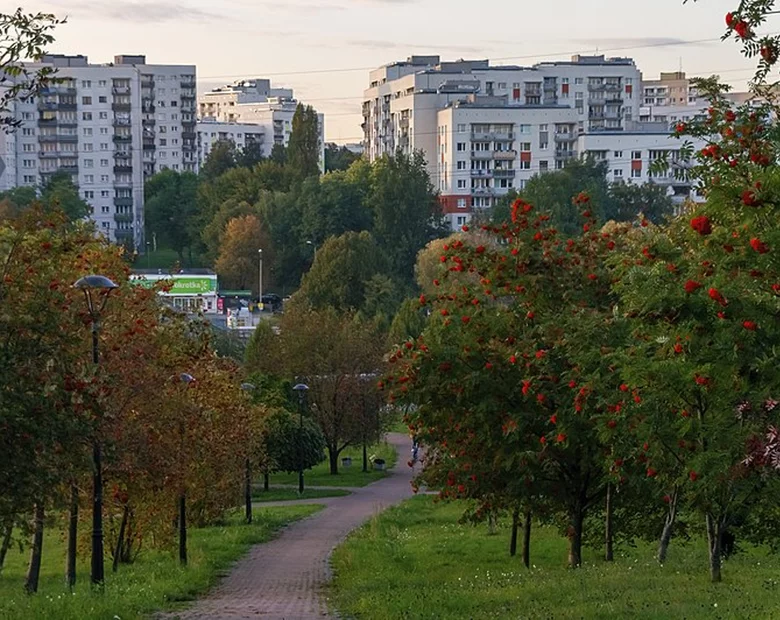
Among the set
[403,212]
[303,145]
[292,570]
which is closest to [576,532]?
[292,570]

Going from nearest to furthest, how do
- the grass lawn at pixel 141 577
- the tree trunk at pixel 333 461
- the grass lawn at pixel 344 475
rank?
the grass lawn at pixel 141 577, the grass lawn at pixel 344 475, the tree trunk at pixel 333 461

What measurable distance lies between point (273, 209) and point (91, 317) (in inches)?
4532

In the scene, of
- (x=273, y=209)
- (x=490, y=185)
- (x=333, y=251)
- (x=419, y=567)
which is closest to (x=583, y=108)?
(x=490, y=185)

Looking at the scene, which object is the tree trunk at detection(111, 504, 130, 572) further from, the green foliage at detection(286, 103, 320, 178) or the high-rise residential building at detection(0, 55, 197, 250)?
the high-rise residential building at detection(0, 55, 197, 250)

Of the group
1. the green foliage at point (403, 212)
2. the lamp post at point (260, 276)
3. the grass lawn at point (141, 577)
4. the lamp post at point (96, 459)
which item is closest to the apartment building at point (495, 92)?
the green foliage at point (403, 212)

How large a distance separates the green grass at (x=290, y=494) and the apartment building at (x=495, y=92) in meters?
103

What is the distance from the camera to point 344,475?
66.7m

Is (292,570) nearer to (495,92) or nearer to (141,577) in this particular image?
(141,577)

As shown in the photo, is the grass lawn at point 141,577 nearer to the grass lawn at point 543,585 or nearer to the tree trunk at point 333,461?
the grass lawn at point 543,585

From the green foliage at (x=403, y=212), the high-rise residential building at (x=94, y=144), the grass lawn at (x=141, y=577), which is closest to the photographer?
the grass lawn at (x=141, y=577)

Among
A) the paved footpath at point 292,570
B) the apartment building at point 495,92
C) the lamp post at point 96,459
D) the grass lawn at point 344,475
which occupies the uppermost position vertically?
the apartment building at point 495,92

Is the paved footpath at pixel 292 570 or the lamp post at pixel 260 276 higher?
the lamp post at pixel 260 276

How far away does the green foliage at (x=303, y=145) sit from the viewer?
14712 cm

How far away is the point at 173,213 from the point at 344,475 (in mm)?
90277
